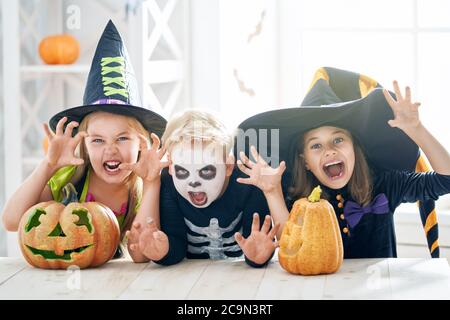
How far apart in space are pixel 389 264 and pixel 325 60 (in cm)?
134

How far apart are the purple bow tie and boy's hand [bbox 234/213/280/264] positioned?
9.0 inches

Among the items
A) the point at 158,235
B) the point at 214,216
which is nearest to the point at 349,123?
the point at 214,216

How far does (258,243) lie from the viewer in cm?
150

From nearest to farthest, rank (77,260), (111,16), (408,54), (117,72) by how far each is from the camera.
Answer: (77,260), (117,72), (111,16), (408,54)

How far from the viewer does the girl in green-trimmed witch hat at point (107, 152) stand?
5.22 ft

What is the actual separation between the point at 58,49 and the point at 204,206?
1025 millimetres

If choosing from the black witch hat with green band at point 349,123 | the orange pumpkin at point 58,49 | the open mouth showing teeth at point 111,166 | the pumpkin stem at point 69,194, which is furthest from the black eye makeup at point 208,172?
the orange pumpkin at point 58,49

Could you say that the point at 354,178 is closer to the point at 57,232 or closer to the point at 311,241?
the point at 311,241

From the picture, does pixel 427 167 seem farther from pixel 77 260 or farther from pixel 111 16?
pixel 111 16

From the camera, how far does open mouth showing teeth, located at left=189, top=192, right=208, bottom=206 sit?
5.10 feet

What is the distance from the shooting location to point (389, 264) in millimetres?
1525

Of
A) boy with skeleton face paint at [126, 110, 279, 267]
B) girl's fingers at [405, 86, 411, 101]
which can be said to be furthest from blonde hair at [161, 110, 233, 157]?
girl's fingers at [405, 86, 411, 101]

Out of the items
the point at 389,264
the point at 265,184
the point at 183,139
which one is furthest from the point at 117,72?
the point at 389,264

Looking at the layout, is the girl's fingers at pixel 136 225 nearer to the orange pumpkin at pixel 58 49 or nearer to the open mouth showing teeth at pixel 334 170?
the open mouth showing teeth at pixel 334 170
